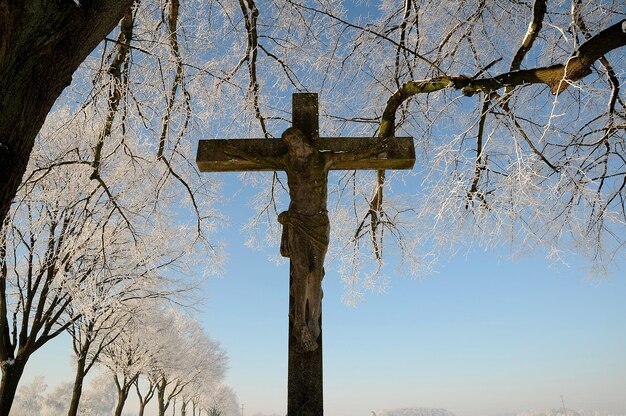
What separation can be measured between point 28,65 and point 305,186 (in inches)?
79.4

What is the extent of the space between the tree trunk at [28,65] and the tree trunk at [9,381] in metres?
8.39

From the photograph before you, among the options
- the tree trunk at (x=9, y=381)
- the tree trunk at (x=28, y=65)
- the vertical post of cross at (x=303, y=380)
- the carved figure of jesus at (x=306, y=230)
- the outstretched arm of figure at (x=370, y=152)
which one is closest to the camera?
the tree trunk at (x=28, y=65)

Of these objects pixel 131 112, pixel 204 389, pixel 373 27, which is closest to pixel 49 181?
pixel 131 112

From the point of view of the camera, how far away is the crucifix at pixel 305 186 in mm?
3225

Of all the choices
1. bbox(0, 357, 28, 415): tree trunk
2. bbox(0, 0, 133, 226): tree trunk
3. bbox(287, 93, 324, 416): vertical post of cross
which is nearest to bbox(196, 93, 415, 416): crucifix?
bbox(287, 93, 324, 416): vertical post of cross

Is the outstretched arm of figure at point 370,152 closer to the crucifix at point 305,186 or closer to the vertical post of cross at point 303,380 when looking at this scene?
the crucifix at point 305,186

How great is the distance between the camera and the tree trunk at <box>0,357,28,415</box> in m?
8.58

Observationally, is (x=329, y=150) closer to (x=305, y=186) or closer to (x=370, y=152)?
(x=370, y=152)

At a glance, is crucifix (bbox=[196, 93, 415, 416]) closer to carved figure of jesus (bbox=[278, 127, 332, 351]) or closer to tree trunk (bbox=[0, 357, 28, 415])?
carved figure of jesus (bbox=[278, 127, 332, 351])

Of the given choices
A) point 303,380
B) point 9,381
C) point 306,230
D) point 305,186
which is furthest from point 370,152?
point 9,381

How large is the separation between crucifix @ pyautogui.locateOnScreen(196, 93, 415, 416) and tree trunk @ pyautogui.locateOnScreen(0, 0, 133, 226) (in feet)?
5.76

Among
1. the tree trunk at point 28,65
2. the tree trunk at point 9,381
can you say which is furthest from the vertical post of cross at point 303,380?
the tree trunk at point 9,381

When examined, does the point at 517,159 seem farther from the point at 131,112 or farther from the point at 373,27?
the point at 131,112

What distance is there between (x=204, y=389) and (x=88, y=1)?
38.6 m
